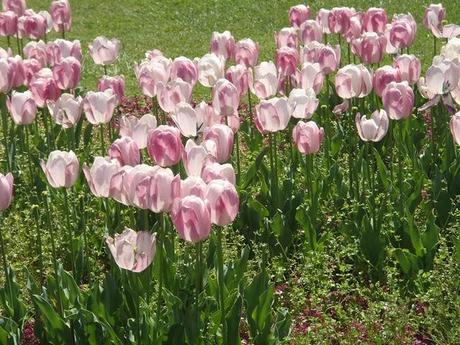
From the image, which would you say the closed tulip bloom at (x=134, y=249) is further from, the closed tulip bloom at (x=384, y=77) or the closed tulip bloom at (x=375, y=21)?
the closed tulip bloom at (x=375, y=21)

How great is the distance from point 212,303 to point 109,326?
57 cm

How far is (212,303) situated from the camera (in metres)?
4.35

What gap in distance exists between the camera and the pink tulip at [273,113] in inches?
192

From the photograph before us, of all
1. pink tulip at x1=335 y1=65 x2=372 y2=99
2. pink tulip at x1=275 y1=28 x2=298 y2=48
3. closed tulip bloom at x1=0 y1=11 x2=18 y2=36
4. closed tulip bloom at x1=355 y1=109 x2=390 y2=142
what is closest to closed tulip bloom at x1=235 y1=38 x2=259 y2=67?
pink tulip at x1=275 y1=28 x2=298 y2=48

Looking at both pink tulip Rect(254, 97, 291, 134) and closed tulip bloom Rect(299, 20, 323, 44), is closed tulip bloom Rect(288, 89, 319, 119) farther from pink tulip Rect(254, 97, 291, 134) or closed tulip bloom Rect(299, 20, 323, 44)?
closed tulip bloom Rect(299, 20, 323, 44)

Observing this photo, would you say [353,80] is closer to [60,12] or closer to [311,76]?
[311,76]

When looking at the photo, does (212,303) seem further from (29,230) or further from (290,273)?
(29,230)

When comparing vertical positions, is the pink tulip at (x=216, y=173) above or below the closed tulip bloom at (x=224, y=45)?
below

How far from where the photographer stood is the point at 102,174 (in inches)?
159

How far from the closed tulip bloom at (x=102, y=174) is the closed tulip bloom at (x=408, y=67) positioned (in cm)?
229

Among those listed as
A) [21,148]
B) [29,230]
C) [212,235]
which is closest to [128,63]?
[21,148]

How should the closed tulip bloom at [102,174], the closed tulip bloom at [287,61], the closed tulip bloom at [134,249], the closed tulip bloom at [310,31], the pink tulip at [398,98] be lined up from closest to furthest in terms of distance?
the closed tulip bloom at [134,249], the closed tulip bloom at [102,174], the pink tulip at [398,98], the closed tulip bloom at [287,61], the closed tulip bloom at [310,31]

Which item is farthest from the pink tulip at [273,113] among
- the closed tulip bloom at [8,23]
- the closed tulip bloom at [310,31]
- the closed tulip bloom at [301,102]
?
the closed tulip bloom at [8,23]

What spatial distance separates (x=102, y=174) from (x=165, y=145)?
0.29 meters
